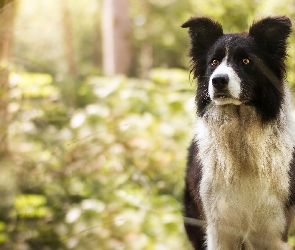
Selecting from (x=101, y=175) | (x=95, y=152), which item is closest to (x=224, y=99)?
(x=101, y=175)

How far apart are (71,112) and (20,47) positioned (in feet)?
24.0

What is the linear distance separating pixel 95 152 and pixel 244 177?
4.92m

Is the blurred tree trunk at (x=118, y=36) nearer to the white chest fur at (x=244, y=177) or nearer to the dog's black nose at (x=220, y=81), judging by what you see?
the white chest fur at (x=244, y=177)

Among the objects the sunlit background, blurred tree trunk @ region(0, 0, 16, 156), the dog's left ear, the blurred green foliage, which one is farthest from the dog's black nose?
blurred tree trunk @ region(0, 0, 16, 156)

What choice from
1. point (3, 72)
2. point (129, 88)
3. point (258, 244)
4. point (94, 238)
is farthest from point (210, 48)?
point (129, 88)

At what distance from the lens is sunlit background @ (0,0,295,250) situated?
6.58 metres

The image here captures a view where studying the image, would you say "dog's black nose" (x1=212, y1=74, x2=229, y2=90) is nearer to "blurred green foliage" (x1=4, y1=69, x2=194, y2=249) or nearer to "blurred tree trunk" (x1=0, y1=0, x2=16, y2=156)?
"blurred green foliage" (x1=4, y1=69, x2=194, y2=249)

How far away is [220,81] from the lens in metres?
3.92

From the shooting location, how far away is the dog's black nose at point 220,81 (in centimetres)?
391

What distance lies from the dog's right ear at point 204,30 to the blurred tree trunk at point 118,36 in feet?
35.8

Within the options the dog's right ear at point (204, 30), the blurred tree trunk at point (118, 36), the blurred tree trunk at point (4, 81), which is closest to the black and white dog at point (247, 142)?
the dog's right ear at point (204, 30)

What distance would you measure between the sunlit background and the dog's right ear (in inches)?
11.4

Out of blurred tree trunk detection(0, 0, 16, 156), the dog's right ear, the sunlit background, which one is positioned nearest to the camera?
the dog's right ear

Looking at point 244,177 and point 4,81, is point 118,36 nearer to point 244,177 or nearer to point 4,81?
point 4,81
